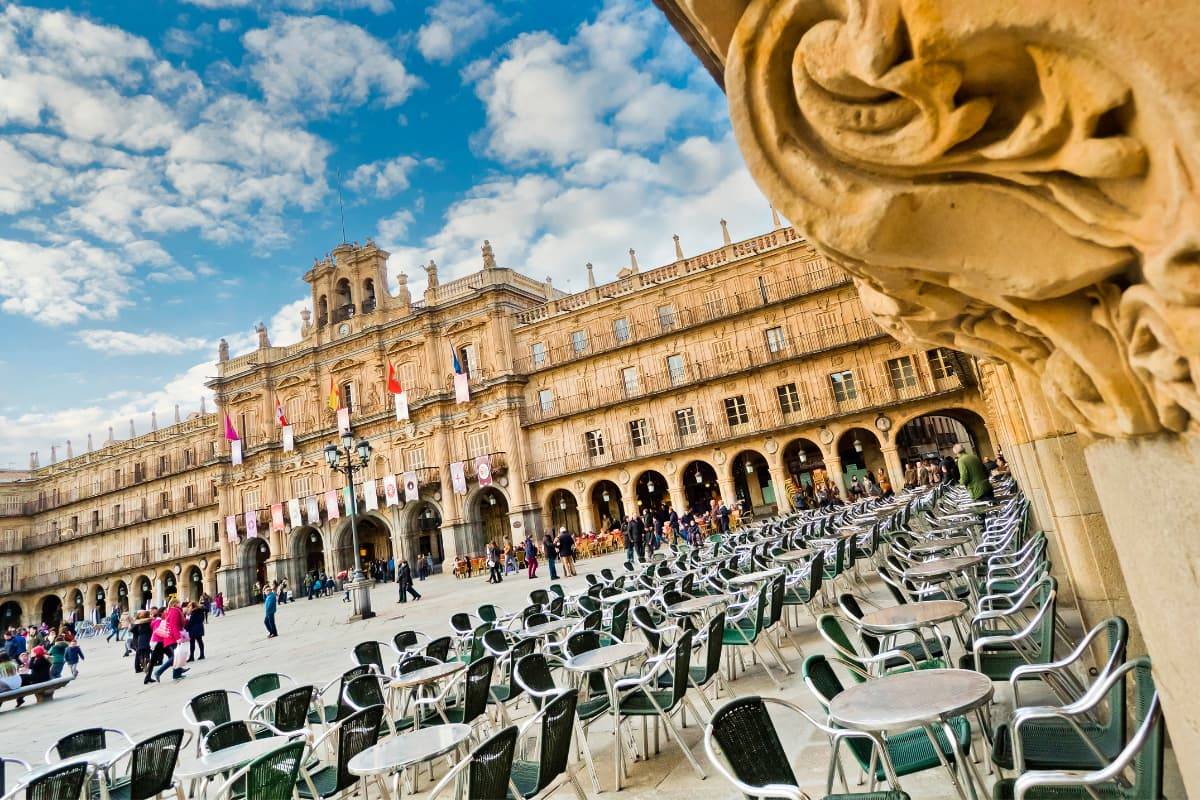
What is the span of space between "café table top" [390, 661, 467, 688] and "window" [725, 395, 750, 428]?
19861mm

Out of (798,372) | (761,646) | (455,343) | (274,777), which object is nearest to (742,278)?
(798,372)

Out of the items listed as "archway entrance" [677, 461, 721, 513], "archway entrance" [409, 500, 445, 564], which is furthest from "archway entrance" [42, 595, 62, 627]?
"archway entrance" [677, 461, 721, 513]

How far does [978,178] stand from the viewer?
113cm

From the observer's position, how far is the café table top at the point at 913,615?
369 cm

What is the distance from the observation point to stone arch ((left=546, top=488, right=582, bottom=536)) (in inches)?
1058

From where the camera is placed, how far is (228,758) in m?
3.73

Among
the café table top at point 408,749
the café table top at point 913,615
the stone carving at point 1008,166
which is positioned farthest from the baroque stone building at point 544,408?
the stone carving at point 1008,166

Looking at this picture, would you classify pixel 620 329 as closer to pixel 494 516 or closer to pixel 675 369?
pixel 675 369

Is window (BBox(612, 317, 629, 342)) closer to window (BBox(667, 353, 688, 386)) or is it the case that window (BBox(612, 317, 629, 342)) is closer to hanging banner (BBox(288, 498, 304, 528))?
window (BBox(667, 353, 688, 386))

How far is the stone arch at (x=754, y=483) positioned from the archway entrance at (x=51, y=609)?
151 ft

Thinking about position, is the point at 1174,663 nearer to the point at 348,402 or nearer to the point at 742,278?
the point at 742,278

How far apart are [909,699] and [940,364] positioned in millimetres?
20979

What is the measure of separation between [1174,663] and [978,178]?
112cm

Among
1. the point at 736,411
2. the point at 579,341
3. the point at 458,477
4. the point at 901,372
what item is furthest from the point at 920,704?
the point at 579,341
